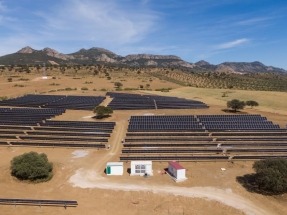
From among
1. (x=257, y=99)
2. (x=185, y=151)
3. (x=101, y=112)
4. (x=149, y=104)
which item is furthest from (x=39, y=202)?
(x=257, y=99)

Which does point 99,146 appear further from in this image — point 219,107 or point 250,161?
point 219,107

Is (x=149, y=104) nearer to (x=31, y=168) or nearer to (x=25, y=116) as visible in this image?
(x=25, y=116)

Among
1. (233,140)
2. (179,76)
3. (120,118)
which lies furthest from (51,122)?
(179,76)

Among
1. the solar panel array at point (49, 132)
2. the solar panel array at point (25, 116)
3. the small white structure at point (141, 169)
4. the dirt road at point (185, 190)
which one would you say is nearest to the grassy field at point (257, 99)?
the solar panel array at point (49, 132)

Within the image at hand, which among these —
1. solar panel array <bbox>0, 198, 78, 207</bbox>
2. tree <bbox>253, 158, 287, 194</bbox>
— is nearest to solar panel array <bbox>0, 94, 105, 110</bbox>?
solar panel array <bbox>0, 198, 78, 207</bbox>

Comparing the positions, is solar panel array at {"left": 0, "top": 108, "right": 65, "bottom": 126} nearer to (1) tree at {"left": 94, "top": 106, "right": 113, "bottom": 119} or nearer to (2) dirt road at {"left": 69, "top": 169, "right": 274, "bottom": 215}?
(1) tree at {"left": 94, "top": 106, "right": 113, "bottom": 119}

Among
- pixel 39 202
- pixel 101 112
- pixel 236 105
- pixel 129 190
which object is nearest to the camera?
pixel 39 202
